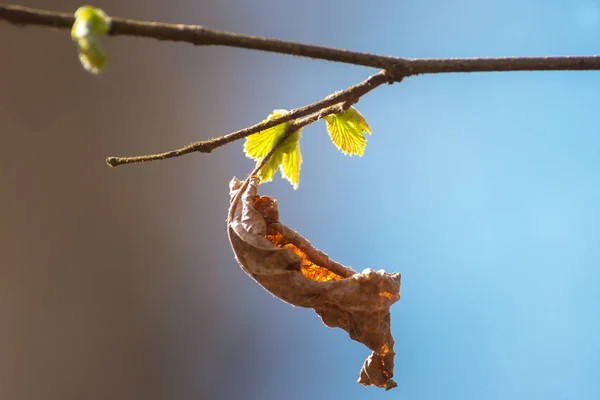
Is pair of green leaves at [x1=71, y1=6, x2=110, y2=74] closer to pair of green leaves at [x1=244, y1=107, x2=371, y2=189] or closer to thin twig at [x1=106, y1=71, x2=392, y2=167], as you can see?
thin twig at [x1=106, y1=71, x2=392, y2=167]

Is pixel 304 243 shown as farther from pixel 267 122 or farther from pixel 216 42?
pixel 216 42

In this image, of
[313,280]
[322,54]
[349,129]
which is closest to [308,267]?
[313,280]

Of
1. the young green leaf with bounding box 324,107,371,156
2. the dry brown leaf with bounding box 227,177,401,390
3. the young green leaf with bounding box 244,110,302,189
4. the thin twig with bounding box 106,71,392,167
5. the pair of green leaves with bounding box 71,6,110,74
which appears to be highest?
the young green leaf with bounding box 324,107,371,156

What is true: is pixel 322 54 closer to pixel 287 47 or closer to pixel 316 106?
pixel 287 47

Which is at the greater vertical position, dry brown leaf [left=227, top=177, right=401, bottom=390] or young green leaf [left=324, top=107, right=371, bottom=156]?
young green leaf [left=324, top=107, right=371, bottom=156]

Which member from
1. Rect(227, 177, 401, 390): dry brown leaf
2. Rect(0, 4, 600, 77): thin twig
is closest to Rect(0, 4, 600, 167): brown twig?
Rect(0, 4, 600, 77): thin twig

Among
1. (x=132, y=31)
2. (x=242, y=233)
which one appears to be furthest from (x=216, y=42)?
(x=242, y=233)
